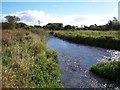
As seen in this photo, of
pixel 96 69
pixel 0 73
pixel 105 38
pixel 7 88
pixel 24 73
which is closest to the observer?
pixel 7 88

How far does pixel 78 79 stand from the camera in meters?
15.2

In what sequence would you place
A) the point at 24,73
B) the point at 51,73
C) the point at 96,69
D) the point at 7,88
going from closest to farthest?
the point at 7,88 → the point at 24,73 → the point at 51,73 → the point at 96,69

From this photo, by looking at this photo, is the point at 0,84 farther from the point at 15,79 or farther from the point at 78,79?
the point at 78,79

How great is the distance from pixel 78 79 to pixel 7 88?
7353 millimetres

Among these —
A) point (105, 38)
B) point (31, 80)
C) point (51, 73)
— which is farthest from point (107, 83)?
point (105, 38)

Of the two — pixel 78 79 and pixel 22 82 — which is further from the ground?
pixel 22 82

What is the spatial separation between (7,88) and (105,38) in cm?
2772

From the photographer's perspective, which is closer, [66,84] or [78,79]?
[66,84]

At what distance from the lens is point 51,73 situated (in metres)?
13.3

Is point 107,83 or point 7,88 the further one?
point 107,83

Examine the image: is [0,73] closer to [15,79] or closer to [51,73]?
[15,79]

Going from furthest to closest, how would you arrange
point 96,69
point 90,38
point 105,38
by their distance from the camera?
point 90,38, point 105,38, point 96,69

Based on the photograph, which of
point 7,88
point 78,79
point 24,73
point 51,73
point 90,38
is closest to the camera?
point 7,88

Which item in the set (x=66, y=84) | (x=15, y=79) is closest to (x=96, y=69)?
(x=66, y=84)
